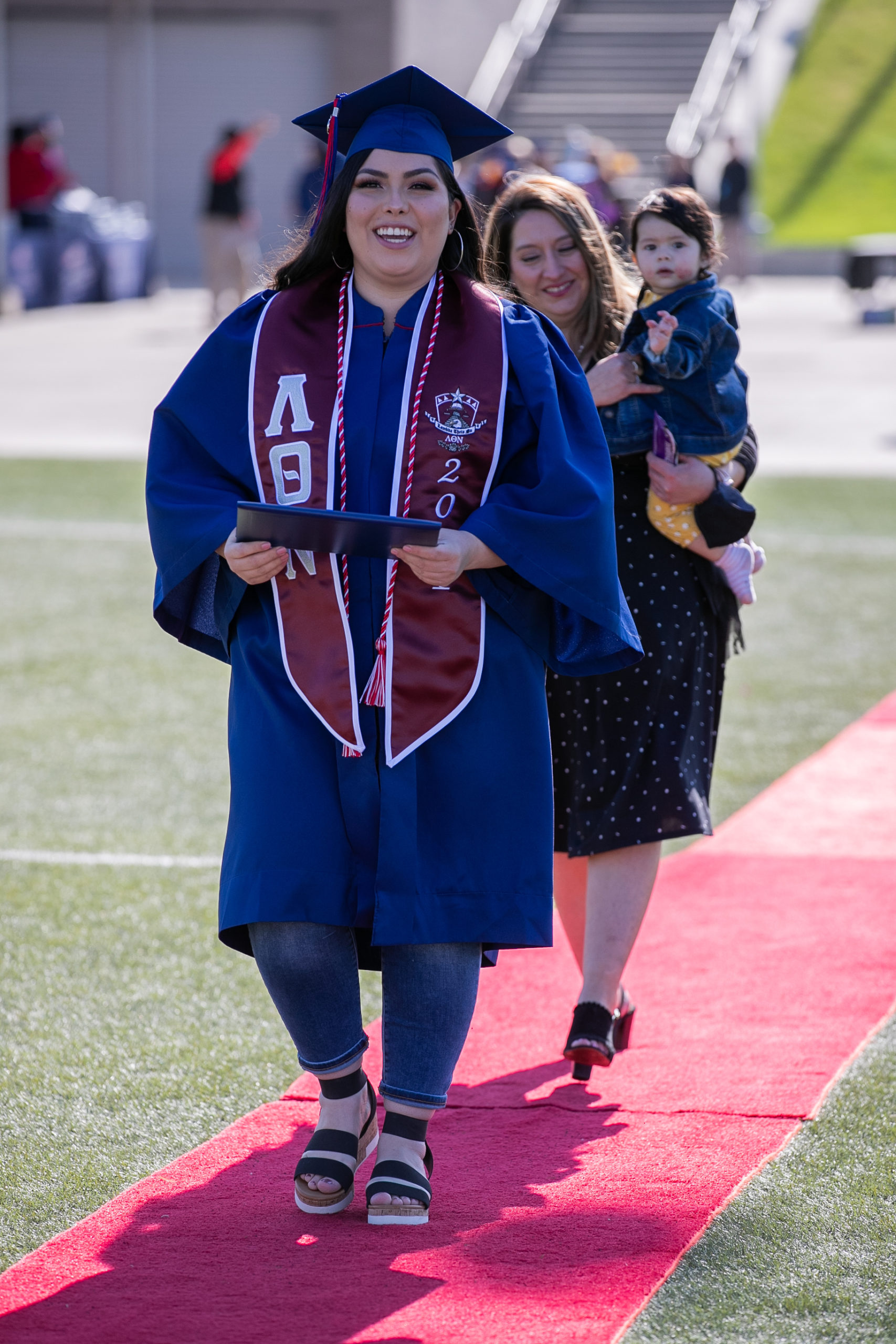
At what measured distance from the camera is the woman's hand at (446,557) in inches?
113

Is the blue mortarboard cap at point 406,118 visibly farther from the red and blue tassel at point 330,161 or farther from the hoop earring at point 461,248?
the hoop earring at point 461,248

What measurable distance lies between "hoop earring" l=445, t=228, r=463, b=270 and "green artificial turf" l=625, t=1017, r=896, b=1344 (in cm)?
174

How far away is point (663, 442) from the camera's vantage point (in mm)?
3779

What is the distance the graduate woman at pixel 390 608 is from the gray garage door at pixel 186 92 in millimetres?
31314

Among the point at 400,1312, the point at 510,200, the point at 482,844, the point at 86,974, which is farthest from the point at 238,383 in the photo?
the point at 86,974

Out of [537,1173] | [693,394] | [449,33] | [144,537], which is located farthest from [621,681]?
[449,33]

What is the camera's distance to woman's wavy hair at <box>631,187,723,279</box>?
376 cm

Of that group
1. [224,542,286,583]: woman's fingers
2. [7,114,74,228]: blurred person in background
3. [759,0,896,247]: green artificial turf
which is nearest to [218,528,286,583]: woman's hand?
[224,542,286,583]: woman's fingers

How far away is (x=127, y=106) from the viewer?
34.2m

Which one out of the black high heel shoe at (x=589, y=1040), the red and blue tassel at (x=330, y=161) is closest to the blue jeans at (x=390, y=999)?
the black high heel shoe at (x=589, y=1040)

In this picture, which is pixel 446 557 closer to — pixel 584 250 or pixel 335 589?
pixel 335 589

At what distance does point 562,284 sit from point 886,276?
20.5m

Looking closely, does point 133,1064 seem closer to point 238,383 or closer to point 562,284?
point 238,383

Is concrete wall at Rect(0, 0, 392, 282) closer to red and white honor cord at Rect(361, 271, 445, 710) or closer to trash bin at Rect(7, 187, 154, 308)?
trash bin at Rect(7, 187, 154, 308)
